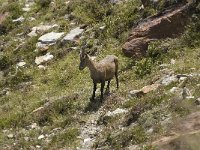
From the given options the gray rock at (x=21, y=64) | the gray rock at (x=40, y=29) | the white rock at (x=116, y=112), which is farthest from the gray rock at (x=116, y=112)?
the gray rock at (x=40, y=29)

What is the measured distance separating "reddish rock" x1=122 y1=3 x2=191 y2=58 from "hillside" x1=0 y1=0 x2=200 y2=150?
0.13 feet

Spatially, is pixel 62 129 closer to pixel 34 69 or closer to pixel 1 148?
pixel 1 148

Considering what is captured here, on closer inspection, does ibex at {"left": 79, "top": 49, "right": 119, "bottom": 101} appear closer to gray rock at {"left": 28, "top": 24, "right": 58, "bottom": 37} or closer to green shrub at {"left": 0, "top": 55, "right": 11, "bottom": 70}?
green shrub at {"left": 0, "top": 55, "right": 11, "bottom": 70}

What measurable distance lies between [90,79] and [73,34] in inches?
185

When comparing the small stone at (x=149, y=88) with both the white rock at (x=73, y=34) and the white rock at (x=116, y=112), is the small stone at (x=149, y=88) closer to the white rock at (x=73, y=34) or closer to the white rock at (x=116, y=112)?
the white rock at (x=116, y=112)

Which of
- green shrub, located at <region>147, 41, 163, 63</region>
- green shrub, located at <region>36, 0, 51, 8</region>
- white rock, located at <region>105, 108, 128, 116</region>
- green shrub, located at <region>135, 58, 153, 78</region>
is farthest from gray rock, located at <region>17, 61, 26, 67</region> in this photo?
white rock, located at <region>105, 108, 128, 116</region>

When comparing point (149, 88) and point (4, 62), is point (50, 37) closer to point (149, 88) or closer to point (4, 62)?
point (4, 62)

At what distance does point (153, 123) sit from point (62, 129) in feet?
13.0

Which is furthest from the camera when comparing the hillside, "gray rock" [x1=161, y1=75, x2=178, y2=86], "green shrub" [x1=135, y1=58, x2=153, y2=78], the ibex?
"green shrub" [x1=135, y1=58, x2=153, y2=78]

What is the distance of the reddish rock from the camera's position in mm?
20719

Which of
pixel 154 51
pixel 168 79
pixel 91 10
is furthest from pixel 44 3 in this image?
pixel 168 79

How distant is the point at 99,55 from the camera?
21938 mm

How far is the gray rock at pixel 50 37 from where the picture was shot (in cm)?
2429

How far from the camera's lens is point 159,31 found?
68.4 ft
